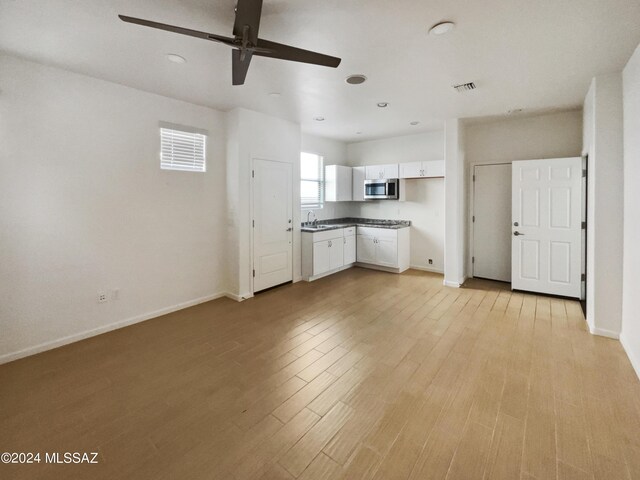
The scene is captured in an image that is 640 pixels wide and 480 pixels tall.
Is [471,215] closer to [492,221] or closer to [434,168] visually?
[492,221]

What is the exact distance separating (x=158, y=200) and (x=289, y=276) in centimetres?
244

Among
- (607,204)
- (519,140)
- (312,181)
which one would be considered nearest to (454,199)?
(519,140)

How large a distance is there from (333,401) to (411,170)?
15.8 ft

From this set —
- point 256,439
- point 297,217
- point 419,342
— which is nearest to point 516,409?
point 419,342

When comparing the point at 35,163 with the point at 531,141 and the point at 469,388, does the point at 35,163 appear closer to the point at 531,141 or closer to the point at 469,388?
the point at 469,388

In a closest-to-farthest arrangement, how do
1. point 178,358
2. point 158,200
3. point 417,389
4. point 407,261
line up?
point 417,389 < point 178,358 < point 158,200 < point 407,261

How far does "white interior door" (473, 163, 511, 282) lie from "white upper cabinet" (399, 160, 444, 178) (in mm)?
615

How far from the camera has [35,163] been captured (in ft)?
9.49

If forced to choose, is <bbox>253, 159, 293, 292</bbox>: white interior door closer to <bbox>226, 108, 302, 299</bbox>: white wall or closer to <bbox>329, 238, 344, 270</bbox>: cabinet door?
<bbox>226, 108, 302, 299</bbox>: white wall

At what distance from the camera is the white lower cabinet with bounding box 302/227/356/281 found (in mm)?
5344

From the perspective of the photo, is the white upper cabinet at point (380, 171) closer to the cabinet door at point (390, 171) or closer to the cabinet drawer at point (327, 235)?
the cabinet door at point (390, 171)

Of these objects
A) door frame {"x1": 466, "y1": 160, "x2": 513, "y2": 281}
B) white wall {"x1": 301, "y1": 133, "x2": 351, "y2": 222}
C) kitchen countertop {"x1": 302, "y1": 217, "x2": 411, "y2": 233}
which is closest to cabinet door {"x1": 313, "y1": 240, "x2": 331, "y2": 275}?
kitchen countertop {"x1": 302, "y1": 217, "x2": 411, "y2": 233}

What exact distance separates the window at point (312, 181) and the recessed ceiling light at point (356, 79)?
2842 millimetres

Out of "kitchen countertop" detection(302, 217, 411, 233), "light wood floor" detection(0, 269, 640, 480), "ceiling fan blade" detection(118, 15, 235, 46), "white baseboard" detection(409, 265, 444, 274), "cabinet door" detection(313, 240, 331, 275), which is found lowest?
"light wood floor" detection(0, 269, 640, 480)
